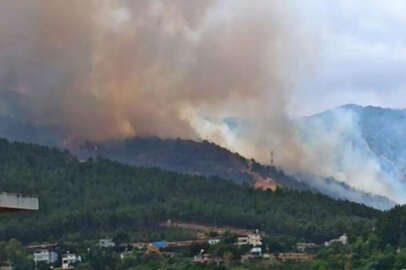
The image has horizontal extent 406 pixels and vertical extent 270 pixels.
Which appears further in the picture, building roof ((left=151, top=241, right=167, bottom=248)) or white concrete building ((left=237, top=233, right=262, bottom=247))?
white concrete building ((left=237, top=233, right=262, bottom=247))

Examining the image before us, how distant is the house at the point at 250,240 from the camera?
179012 millimetres

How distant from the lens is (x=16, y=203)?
18.3 meters

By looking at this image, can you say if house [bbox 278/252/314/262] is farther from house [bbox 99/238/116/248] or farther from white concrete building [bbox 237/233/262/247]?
house [bbox 99/238/116/248]

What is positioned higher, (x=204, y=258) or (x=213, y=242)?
(x=213, y=242)

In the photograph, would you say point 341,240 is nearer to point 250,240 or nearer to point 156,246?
point 250,240

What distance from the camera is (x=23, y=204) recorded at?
18.5 meters

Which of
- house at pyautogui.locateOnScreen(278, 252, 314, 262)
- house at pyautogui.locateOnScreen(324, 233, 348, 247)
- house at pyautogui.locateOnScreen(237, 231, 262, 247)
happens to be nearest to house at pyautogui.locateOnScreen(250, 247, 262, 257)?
house at pyautogui.locateOnScreen(237, 231, 262, 247)

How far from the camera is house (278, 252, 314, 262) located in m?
159

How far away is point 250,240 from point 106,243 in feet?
69.6

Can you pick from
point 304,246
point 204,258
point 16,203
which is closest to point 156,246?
point 204,258

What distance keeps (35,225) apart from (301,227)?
1604 inches

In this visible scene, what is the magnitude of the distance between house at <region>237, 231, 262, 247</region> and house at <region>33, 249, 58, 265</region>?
25735 mm

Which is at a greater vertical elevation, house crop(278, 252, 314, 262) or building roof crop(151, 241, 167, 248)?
building roof crop(151, 241, 167, 248)

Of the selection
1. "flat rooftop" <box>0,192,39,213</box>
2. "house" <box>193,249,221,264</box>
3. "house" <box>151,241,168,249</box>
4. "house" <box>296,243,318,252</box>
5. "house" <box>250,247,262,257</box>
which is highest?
"house" <box>151,241,168,249</box>
